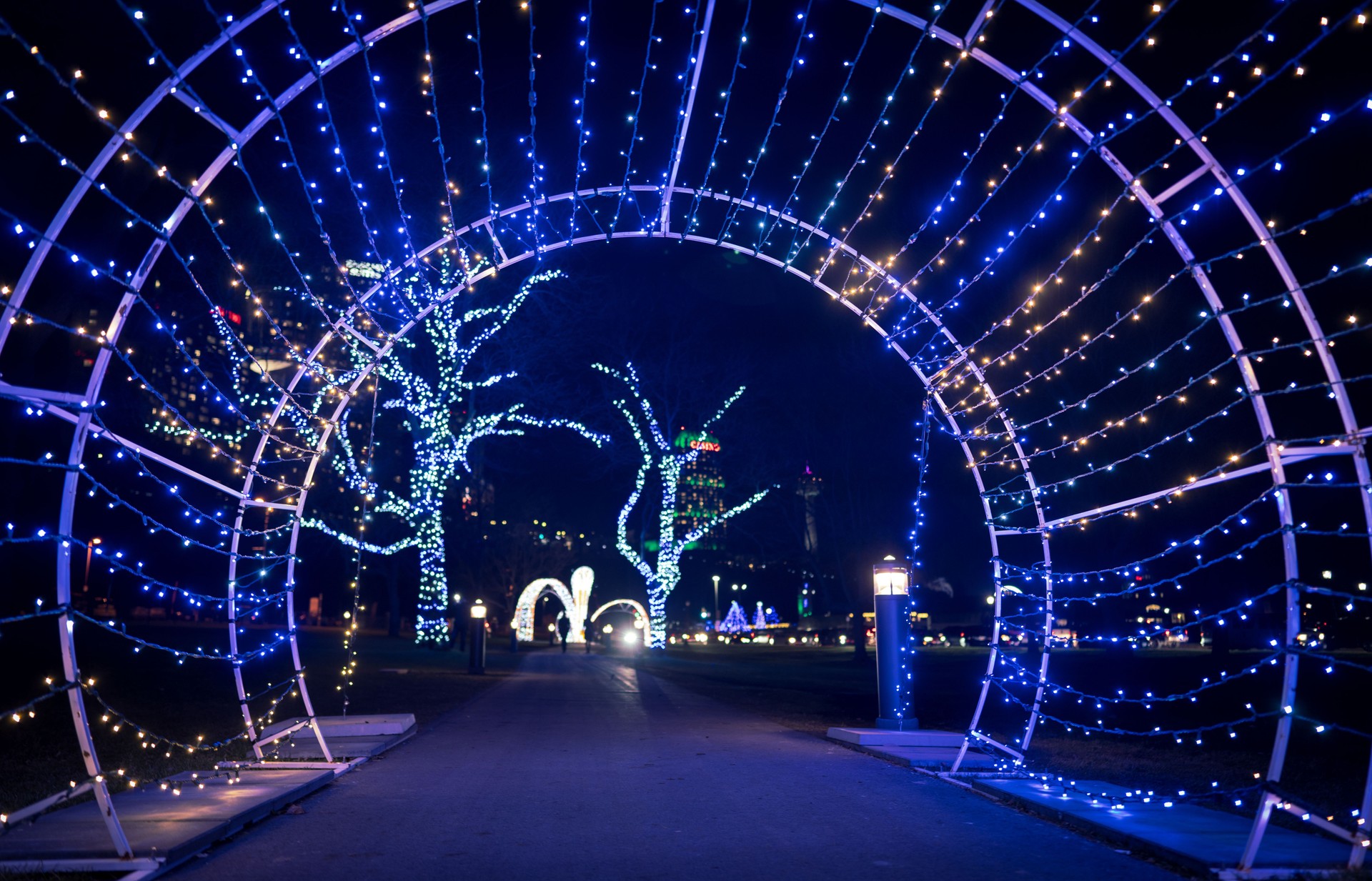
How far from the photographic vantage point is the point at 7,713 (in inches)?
201

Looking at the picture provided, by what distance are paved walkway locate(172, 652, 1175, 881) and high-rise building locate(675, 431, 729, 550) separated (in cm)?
2593

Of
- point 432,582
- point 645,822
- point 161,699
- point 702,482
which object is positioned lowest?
point 645,822

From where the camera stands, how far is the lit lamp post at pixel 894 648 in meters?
11.7

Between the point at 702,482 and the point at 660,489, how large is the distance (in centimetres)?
174

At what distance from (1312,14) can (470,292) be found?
67.2ft

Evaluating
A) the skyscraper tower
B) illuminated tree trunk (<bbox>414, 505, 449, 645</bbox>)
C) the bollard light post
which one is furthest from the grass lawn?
the skyscraper tower

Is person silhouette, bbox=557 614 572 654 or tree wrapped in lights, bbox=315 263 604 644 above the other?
tree wrapped in lights, bbox=315 263 604 644

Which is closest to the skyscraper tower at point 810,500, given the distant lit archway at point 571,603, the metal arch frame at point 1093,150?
the distant lit archway at point 571,603

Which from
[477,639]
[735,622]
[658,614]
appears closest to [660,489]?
[658,614]

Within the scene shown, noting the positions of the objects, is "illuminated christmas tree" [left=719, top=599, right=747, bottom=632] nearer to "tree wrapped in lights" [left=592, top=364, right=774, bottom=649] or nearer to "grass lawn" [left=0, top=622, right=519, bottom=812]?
"tree wrapped in lights" [left=592, top=364, right=774, bottom=649]

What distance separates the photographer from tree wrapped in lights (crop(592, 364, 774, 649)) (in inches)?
1421

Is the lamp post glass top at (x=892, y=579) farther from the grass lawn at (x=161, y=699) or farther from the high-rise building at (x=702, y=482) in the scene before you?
the high-rise building at (x=702, y=482)

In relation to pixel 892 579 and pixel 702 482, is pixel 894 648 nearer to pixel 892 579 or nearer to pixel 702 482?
pixel 892 579

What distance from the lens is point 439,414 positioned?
90.0ft
